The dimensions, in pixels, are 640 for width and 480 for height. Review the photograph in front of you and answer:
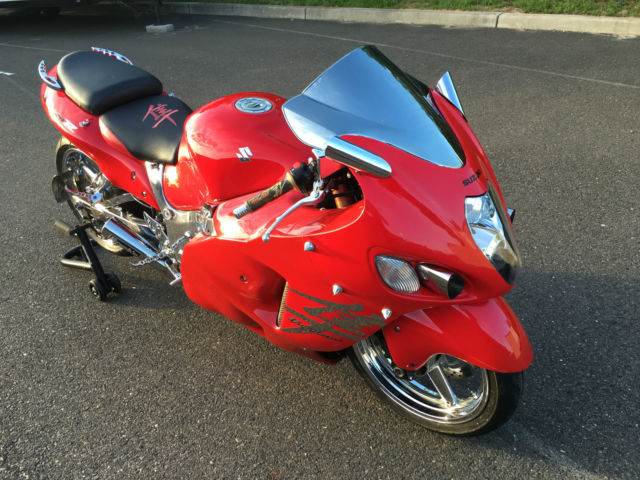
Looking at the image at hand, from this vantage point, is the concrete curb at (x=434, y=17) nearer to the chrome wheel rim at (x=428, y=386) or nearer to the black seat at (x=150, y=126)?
the black seat at (x=150, y=126)

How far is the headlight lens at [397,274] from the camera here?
1863 millimetres

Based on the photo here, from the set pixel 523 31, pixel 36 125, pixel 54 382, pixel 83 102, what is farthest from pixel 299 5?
pixel 54 382

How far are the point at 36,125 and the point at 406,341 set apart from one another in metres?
5.46

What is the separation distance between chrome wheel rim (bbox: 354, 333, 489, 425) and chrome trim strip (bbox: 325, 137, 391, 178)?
92 cm

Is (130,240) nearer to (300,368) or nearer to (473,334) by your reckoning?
(300,368)

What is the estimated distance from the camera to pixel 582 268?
3.29 m

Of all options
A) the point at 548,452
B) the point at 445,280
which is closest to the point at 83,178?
the point at 445,280

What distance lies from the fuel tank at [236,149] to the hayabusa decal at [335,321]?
0.54 meters

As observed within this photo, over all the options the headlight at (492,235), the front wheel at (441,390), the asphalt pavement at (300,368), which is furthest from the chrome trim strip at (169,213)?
the headlight at (492,235)

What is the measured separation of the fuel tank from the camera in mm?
2359

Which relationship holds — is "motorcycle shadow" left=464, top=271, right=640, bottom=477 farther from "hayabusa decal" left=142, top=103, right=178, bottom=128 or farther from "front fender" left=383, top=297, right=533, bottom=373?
"hayabusa decal" left=142, top=103, right=178, bottom=128

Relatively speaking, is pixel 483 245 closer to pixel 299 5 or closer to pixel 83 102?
pixel 83 102

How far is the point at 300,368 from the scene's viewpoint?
9.17 feet

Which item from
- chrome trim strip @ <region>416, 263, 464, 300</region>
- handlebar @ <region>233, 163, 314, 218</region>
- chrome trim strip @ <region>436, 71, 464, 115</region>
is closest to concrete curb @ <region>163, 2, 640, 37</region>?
chrome trim strip @ <region>436, 71, 464, 115</region>
